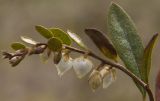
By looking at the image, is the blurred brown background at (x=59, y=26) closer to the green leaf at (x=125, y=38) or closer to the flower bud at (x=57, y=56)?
the green leaf at (x=125, y=38)

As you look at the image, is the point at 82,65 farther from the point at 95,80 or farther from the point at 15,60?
the point at 15,60

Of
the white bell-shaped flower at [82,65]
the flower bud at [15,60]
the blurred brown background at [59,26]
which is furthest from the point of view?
the blurred brown background at [59,26]

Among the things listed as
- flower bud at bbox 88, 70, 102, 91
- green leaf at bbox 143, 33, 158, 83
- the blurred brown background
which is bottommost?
the blurred brown background

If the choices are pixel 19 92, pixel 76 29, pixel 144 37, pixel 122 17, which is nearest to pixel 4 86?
pixel 19 92

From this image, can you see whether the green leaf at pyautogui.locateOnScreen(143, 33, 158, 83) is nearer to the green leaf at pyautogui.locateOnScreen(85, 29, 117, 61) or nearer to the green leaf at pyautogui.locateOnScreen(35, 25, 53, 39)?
the green leaf at pyautogui.locateOnScreen(85, 29, 117, 61)

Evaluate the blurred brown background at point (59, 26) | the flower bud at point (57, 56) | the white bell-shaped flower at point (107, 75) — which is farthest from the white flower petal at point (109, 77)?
the blurred brown background at point (59, 26)

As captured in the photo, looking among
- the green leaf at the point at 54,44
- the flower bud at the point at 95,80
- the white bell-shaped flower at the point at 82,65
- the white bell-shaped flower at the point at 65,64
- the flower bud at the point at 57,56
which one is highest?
the green leaf at the point at 54,44

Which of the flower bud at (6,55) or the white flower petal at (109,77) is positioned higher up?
the flower bud at (6,55)

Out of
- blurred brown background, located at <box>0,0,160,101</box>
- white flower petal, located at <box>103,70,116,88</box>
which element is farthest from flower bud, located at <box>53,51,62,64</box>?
blurred brown background, located at <box>0,0,160,101</box>
